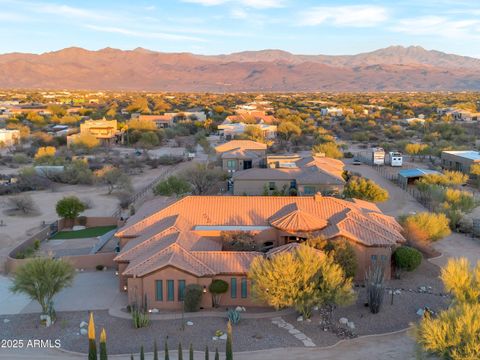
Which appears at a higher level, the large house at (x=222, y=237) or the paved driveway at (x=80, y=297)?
the large house at (x=222, y=237)

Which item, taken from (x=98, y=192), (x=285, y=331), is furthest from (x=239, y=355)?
(x=98, y=192)

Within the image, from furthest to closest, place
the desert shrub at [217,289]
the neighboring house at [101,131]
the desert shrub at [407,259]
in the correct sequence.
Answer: the neighboring house at [101,131], the desert shrub at [407,259], the desert shrub at [217,289]

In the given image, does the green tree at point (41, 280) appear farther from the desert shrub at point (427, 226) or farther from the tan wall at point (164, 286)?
the desert shrub at point (427, 226)

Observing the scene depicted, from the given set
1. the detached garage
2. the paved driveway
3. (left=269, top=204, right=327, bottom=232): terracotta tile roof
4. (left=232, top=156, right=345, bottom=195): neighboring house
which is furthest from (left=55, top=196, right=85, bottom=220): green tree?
the detached garage

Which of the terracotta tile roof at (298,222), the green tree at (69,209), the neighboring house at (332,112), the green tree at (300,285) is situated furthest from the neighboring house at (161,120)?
the green tree at (300,285)

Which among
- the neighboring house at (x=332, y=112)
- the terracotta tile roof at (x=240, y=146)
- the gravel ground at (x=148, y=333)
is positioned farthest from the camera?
the neighboring house at (x=332, y=112)

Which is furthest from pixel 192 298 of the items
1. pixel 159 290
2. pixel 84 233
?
pixel 84 233

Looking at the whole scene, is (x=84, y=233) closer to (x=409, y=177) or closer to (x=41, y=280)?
(x=41, y=280)
